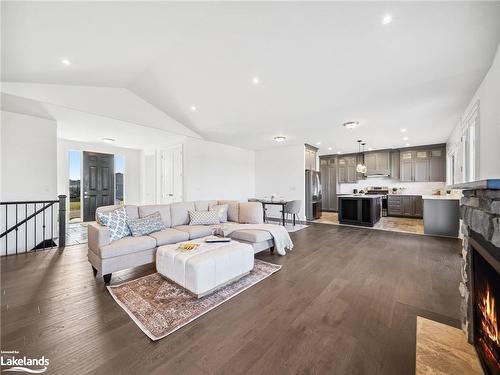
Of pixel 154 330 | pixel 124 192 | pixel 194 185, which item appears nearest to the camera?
pixel 154 330

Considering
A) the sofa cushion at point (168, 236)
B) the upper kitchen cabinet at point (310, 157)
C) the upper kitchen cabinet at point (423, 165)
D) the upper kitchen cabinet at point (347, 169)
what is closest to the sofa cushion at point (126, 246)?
the sofa cushion at point (168, 236)

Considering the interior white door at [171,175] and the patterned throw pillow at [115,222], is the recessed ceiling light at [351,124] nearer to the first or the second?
the interior white door at [171,175]

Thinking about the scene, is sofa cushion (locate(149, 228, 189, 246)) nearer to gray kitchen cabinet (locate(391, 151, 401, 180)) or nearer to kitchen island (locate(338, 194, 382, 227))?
kitchen island (locate(338, 194, 382, 227))

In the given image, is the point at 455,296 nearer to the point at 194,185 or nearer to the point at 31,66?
the point at 194,185

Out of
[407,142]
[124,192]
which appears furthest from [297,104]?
[124,192]

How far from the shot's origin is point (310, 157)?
25.0 ft

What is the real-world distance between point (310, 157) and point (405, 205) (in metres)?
3.99

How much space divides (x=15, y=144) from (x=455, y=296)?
738 cm

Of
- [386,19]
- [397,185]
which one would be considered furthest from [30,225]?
[397,185]

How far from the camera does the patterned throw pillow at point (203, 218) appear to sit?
13.3 ft

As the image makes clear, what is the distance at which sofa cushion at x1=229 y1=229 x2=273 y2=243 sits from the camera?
3372 millimetres

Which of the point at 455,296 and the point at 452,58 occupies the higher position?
the point at 452,58

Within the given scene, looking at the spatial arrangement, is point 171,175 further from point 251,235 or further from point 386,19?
point 386,19

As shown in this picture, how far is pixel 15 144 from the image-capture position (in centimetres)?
392
